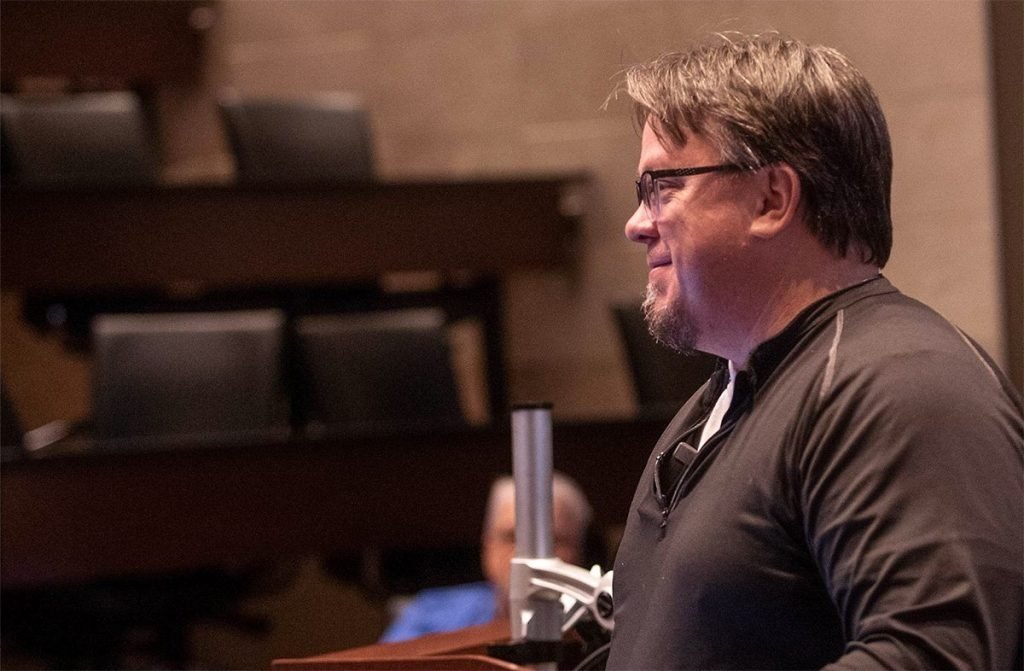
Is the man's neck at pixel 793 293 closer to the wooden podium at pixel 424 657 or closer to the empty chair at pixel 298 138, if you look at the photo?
the wooden podium at pixel 424 657

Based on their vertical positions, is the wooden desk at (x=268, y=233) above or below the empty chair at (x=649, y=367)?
above

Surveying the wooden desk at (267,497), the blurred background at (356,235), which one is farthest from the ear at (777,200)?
the wooden desk at (267,497)

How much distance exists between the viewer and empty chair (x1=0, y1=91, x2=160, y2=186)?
14.2 ft

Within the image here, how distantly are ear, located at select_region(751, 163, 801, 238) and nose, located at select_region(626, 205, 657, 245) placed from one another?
0.09 meters

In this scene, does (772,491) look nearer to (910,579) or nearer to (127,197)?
(910,579)

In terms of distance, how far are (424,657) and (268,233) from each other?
3.07 meters

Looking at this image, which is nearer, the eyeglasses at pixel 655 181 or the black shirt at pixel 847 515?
the black shirt at pixel 847 515

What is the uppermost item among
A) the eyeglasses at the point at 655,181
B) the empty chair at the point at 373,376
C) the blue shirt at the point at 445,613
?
the eyeglasses at the point at 655,181

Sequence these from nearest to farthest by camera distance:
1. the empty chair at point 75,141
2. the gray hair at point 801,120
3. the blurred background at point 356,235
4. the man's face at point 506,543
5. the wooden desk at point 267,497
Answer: the gray hair at point 801,120 → the man's face at point 506,543 → the wooden desk at point 267,497 → the blurred background at point 356,235 → the empty chair at point 75,141

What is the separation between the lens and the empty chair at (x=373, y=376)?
11.6 ft

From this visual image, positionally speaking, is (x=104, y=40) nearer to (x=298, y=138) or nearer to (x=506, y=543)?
(x=298, y=138)

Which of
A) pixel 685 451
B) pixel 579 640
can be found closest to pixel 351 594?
pixel 579 640

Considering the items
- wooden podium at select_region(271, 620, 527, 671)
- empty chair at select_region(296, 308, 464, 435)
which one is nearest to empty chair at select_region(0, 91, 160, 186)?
empty chair at select_region(296, 308, 464, 435)

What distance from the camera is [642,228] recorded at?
1.18 meters
